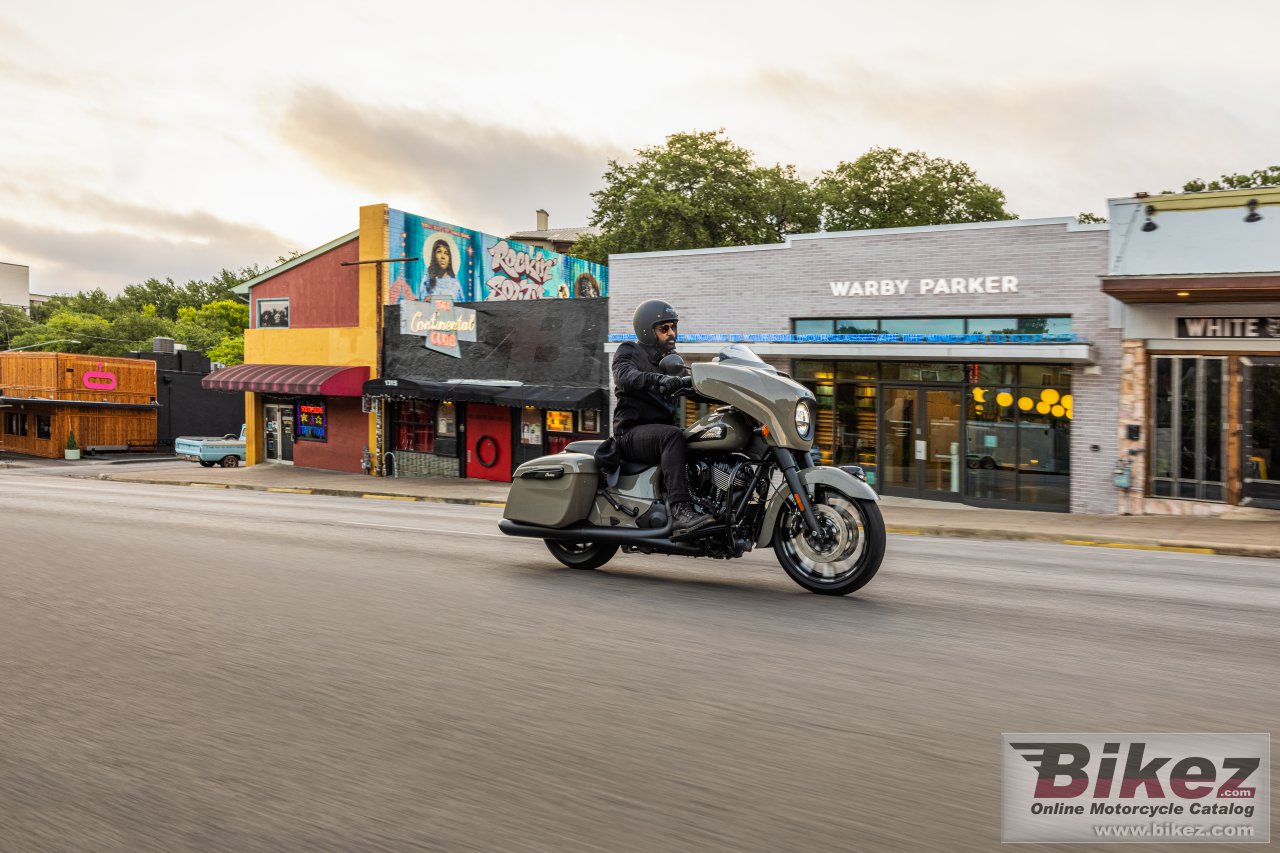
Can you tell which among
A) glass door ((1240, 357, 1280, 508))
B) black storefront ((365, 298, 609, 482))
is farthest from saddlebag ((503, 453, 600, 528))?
black storefront ((365, 298, 609, 482))

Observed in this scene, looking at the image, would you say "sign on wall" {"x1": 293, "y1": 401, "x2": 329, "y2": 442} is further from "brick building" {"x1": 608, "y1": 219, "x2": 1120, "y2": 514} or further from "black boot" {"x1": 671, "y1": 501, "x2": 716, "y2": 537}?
"black boot" {"x1": 671, "y1": 501, "x2": 716, "y2": 537}

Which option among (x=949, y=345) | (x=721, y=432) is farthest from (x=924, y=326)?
(x=721, y=432)

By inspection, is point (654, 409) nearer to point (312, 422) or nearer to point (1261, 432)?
point (1261, 432)

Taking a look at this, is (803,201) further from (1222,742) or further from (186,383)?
(1222,742)

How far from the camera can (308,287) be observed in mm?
31188

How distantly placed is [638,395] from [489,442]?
776 inches

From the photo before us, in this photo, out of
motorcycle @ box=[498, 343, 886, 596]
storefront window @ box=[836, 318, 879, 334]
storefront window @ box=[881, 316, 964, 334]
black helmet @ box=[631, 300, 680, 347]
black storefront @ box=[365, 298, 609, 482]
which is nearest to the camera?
motorcycle @ box=[498, 343, 886, 596]

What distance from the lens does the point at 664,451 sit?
6.72m

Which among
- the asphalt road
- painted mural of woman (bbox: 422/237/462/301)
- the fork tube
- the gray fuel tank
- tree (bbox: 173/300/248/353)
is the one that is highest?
tree (bbox: 173/300/248/353)

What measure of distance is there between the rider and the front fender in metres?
0.40

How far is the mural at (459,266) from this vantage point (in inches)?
1139

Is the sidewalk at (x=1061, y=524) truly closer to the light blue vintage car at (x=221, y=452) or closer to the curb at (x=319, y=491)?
the curb at (x=319, y=491)

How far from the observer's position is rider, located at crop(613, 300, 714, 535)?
662 cm

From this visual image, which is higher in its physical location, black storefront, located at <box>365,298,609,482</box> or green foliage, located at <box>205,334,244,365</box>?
green foliage, located at <box>205,334,244,365</box>
